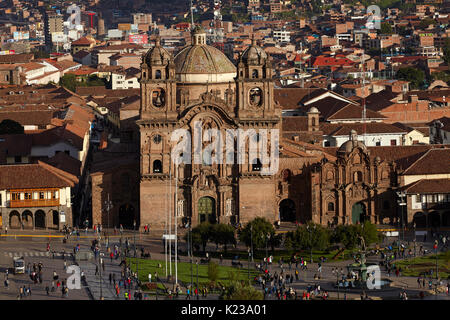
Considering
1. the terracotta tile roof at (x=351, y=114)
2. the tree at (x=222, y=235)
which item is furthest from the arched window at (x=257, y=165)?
the terracotta tile roof at (x=351, y=114)

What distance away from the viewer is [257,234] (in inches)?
4259

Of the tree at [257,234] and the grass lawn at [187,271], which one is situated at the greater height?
the tree at [257,234]

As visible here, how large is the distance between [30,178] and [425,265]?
113 ft

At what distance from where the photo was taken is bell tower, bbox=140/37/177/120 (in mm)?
116500

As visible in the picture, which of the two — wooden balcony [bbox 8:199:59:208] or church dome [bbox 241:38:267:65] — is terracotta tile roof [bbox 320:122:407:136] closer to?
church dome [bbox 241:38:267:65]

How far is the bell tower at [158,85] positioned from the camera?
116 meters

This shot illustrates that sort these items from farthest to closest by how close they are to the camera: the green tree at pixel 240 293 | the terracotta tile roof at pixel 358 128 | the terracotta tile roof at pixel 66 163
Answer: the terracotta tile roof at pixel 358 128 → the terracotta tile roof at pixel 66 163 → the green tree at pixel 240 293

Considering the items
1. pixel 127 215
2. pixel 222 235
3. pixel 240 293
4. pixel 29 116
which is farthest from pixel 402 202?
pixel 29 116

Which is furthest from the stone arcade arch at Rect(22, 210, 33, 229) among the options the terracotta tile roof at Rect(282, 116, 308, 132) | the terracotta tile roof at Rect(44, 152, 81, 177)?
the terracotta tile roof at Rect(282, 116, 308, 132)

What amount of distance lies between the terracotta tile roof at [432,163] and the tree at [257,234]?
55.5 feet

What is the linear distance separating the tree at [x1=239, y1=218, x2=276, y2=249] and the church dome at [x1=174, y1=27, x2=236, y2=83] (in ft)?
58.6

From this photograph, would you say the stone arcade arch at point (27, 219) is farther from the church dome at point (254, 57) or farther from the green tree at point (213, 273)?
the green tree at point (213, 273)

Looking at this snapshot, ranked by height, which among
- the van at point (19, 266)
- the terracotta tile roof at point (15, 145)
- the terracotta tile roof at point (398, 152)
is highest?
the terracotta tile roof at point (15, 145)
